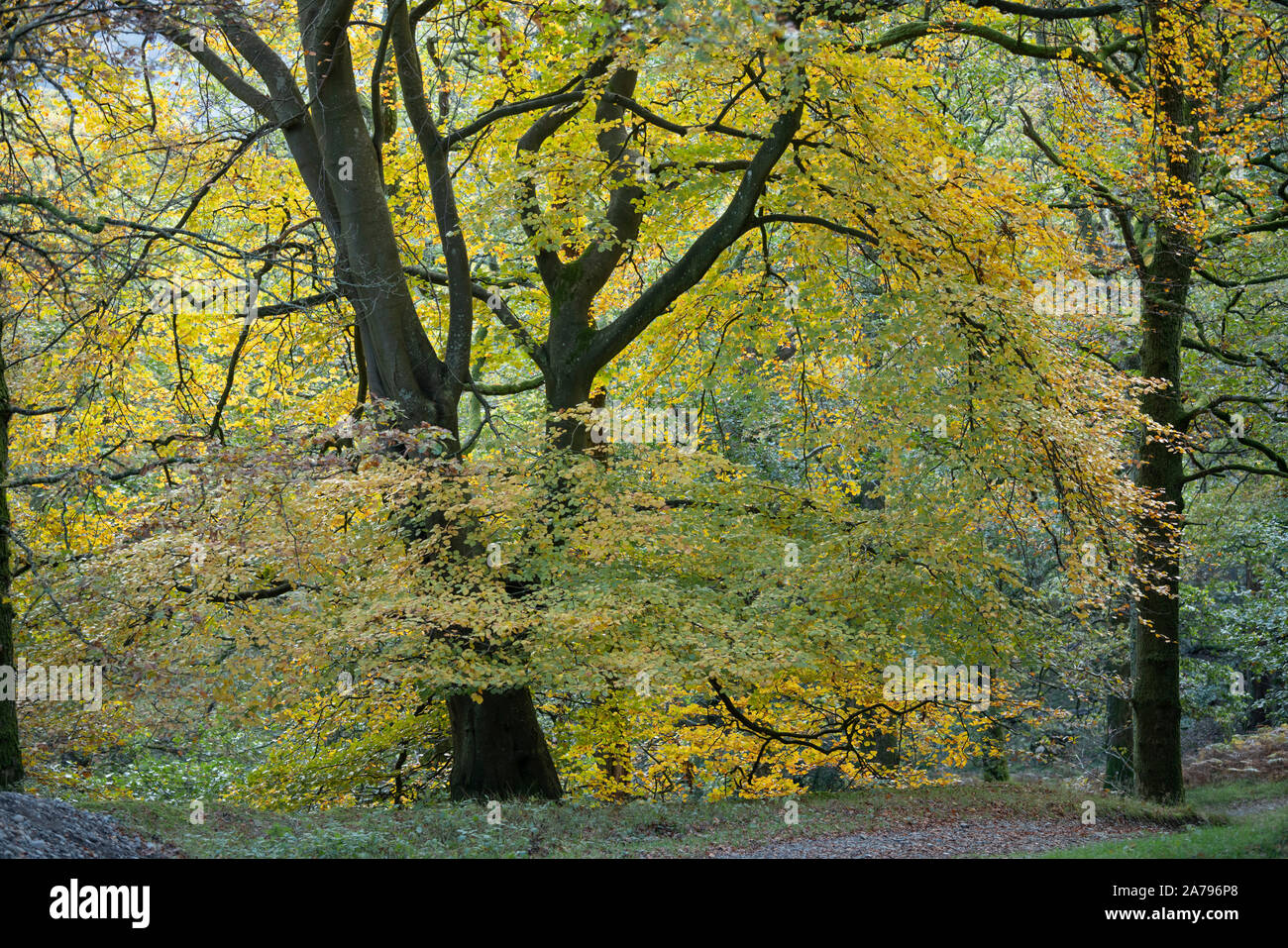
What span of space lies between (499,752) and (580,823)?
6.41 ft

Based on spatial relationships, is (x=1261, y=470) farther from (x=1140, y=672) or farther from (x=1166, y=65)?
(x=1166, y=65)

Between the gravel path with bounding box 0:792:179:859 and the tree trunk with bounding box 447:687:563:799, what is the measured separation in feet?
14.1

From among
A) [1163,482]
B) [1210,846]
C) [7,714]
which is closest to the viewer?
[7,714]

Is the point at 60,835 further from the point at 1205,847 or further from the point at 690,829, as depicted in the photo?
the point at 1205,847

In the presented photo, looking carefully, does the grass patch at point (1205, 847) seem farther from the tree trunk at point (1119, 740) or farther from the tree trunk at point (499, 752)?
the tree trunk at point (1119, 740)

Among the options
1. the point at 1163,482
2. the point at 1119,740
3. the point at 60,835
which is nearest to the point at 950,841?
the point at 1163,482

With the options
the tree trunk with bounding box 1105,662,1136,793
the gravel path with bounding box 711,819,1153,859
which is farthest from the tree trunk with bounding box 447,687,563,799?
the tree trunk with bounding box 1105,662,1136,793

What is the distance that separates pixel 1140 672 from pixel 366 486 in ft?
29.6

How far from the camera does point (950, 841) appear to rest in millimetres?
8539

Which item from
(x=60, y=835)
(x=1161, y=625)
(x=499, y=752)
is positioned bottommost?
(x=499, y=752)

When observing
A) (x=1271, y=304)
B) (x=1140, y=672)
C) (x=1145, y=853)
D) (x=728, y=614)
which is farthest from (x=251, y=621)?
(x=1271, y=304)

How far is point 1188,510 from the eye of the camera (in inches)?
726

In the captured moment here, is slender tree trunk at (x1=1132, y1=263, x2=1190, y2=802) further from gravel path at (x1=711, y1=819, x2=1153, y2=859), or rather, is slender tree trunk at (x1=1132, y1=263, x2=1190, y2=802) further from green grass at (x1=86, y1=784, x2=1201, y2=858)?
gravel path at (x1=711, y1=819, x2=1153, y2=859)

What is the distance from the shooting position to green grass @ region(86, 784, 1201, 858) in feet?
22.3
